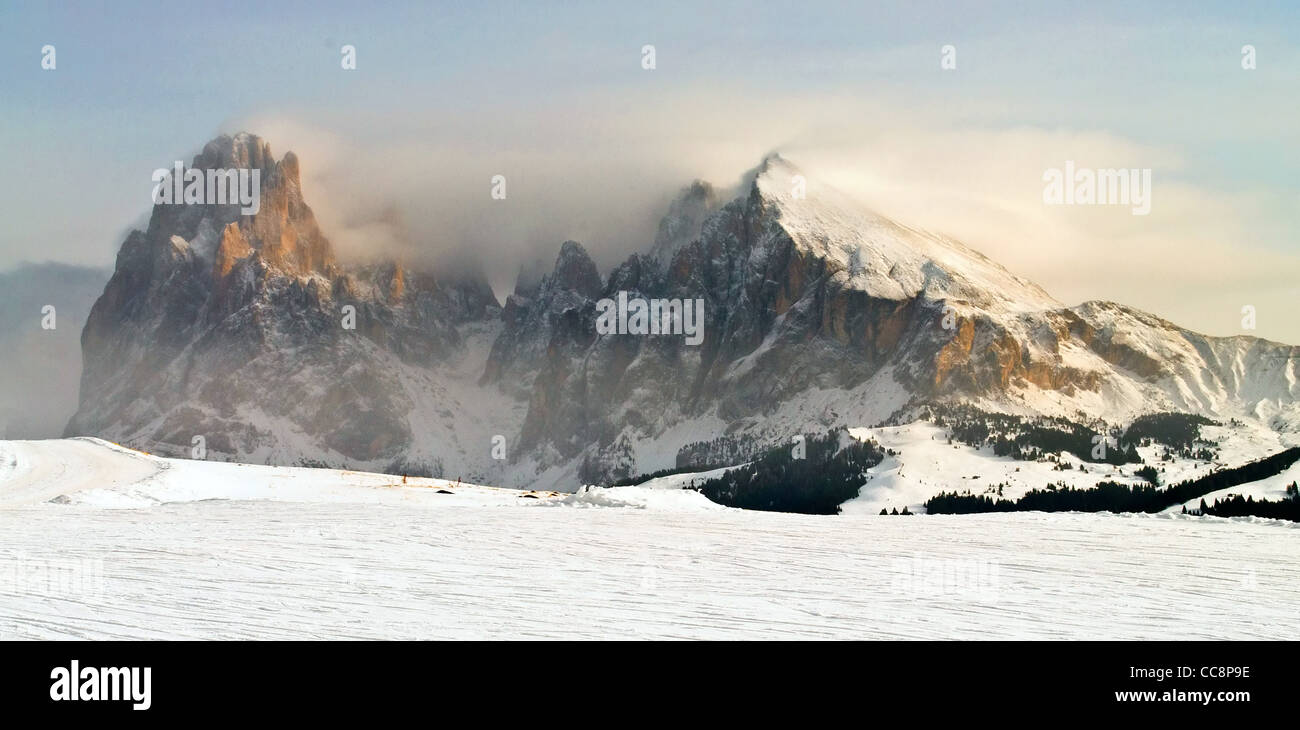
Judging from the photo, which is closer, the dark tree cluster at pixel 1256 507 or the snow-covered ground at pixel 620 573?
the snow-covered ground at pixel 620 573

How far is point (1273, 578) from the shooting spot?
29.0m

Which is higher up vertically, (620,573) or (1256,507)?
(620,573)

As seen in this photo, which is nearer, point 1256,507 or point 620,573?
point 620,573

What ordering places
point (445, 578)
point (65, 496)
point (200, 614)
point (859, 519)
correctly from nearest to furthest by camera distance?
1. point (200, 614)
2. point (445, 578)
3. point (859, 519)
4. point (65, 496)

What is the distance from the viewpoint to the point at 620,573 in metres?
28.8

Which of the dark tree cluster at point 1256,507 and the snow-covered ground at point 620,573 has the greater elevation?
the snow-covered ground at point 620,573

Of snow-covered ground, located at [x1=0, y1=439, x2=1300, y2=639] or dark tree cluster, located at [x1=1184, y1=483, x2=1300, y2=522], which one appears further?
dark tree cluster, located at [x1=1184, y1=483, x2=1300, y2=522]

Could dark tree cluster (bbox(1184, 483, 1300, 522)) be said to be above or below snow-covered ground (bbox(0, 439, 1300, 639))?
below

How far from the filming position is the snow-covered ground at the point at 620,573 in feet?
74.9

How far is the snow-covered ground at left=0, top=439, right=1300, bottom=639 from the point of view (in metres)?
22.8
